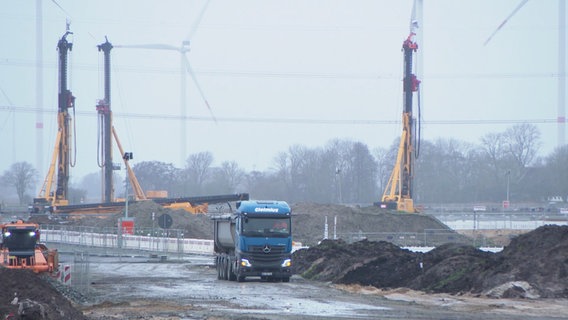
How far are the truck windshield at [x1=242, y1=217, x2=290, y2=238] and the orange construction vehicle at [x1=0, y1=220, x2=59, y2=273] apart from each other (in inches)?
311

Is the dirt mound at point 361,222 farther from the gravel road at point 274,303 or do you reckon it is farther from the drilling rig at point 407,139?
the gravel road at point 274,303

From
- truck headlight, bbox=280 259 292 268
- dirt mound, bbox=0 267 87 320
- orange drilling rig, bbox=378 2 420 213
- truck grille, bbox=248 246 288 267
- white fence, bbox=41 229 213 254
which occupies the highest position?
orange drilling rig, bbox=378 2 420 213

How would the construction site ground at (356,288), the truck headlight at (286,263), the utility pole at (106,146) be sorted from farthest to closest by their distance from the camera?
the utility pole at (106,146) → the truck headlight at (286,263) → the construction site ground at (356,288)

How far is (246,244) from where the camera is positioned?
1336 inches

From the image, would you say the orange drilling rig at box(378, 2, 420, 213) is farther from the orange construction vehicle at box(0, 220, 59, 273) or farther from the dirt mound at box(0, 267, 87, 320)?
the dirt mound at box(0, 267, 87, 320)

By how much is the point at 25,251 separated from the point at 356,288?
13685 mm

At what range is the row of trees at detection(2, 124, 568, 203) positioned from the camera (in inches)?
3600

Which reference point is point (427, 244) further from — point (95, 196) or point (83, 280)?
point (95, 196)

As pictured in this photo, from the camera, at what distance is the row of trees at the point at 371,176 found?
9144 cm

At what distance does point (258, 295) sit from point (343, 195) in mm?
70242

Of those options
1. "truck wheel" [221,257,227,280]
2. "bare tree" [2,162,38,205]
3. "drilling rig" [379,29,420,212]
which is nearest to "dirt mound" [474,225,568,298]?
"truck wheel" [221,257,227,280]

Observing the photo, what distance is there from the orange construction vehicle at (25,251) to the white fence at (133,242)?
834 inches

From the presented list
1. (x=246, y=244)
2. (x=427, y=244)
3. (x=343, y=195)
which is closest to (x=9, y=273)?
(x=246, y=244)

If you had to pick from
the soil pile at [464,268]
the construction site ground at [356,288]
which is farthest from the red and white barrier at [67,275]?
the soil pile at [464,268]
